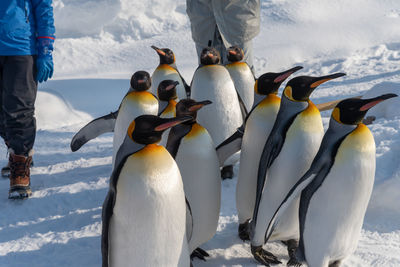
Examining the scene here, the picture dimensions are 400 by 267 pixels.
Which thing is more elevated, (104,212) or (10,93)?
(10,93)

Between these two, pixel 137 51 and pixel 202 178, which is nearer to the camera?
pixel 202 178

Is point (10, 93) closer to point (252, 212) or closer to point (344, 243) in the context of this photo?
point (252, 212)

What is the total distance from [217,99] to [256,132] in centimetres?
76

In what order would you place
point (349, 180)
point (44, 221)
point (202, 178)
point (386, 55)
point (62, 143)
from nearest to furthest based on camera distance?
point (349, 180) → point (202, 178) → point (44, 221) → point (62, 143) → point (386, 55)

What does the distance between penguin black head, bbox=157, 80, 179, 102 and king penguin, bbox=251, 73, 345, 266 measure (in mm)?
724

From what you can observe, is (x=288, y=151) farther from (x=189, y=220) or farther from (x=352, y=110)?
(x=189, y=220)

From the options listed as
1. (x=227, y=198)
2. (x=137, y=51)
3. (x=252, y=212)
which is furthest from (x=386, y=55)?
(x=252, y=212)

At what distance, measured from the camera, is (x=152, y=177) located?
1507 millimetres

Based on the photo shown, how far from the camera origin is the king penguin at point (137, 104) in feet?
7.82

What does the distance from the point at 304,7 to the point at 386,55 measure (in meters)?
3.41

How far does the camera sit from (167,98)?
245cm

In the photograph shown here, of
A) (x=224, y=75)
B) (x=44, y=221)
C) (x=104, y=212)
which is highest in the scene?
(x=224, y=75)

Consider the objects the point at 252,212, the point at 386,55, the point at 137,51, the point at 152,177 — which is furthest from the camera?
the point at 137,51

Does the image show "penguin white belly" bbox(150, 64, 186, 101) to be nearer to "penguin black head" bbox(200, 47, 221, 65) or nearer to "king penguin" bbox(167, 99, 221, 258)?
"penguin black head" bbox(200, 47, 221, 65)
